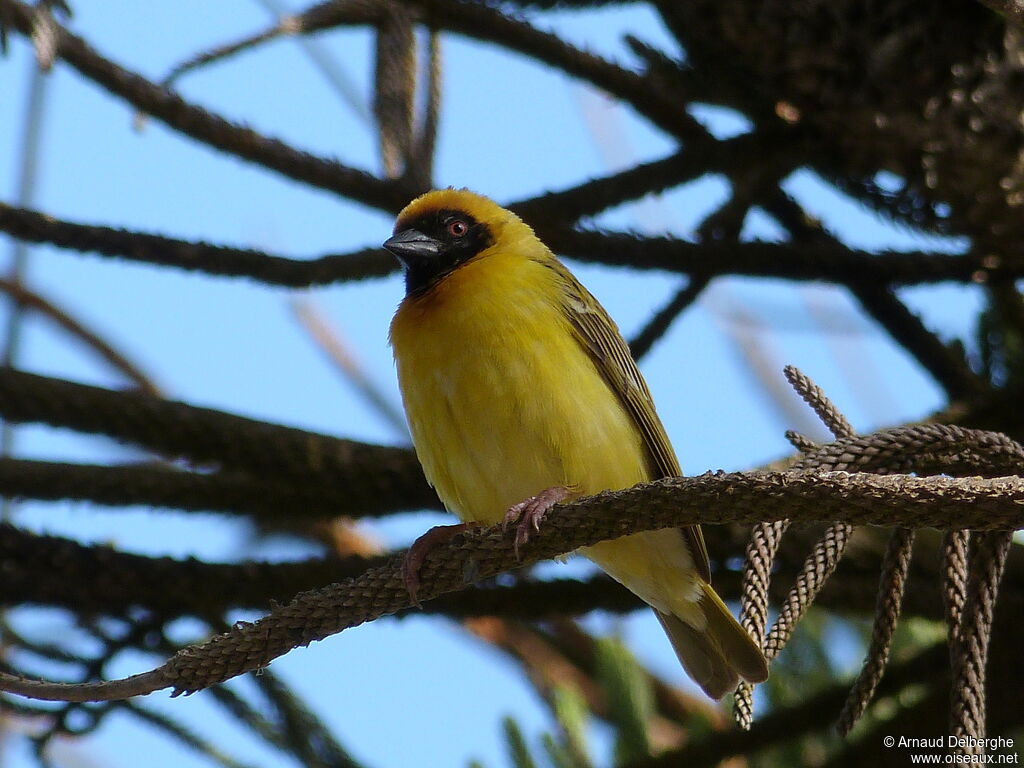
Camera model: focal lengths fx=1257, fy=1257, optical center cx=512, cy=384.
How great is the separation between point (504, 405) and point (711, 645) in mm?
1033

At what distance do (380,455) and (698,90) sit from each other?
1784 millimetres

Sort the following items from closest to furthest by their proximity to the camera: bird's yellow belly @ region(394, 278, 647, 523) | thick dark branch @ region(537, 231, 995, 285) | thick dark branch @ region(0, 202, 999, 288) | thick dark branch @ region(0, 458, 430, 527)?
bird's yellow belly @ region(394, 278, 647, 523) → thick dark branch @ region(0, 458, 430, 527) → thick dark branch @ region(0, 202, 999, 288) → thick dark branch @ region(537, 231, 995, 285)

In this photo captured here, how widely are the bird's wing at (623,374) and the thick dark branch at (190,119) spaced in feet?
2.87

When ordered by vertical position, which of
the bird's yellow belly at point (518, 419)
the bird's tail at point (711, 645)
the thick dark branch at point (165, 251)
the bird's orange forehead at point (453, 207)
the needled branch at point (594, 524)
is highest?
the bird's orange forehead at point (453, 207)

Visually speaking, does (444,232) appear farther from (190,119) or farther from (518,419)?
(518,419)

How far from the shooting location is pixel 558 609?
3.87 m

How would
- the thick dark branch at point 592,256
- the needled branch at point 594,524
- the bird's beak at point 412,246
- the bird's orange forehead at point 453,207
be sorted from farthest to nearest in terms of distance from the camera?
the bird's orange forehead at point 453,207, the bird's beak at point 412,246, the thick dark branch at point 592,256, the needled branch at point 594,524

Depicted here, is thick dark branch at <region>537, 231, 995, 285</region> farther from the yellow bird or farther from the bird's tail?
the bird's tail

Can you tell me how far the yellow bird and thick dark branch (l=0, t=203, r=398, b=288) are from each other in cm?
37

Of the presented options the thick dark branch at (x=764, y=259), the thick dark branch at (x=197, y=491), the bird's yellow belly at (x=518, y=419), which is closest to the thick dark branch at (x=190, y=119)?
the bird's yellow belly at (x=518, y=419)

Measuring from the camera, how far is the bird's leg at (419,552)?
2.45 metres

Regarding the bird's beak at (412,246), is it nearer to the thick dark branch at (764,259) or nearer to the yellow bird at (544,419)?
the yellow bird at (544,419)

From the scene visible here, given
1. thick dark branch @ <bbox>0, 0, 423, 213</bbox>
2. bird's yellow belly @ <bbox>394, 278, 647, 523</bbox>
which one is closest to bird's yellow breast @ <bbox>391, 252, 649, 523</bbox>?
bird's yellow belly @ <bbox>394, 278, 647, 523</bbox>

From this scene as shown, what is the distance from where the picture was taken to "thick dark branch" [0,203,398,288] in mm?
3863
